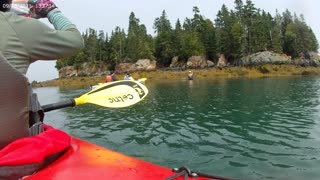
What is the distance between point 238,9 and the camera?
12144 cm

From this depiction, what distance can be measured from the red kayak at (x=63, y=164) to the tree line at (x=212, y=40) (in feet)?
333

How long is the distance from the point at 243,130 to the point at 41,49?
1166 cm

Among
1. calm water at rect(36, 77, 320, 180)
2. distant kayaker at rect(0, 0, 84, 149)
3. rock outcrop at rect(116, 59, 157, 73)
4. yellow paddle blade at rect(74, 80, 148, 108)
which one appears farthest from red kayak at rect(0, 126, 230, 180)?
rock outcrop at rect(116, 59, 157, 73)

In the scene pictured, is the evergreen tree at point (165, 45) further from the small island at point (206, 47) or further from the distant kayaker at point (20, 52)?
the distant kayaker at point (20, 52)

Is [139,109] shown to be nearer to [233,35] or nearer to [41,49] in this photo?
[41,49]

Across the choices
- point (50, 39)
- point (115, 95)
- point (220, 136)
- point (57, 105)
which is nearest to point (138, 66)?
point (220, 136)

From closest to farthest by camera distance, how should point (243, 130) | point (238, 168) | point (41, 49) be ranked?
point (41, 49)
point (238, 168)
point (243, 130)

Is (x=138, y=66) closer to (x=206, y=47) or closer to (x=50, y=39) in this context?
(x=206, y=47)

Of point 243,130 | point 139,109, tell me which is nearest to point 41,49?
point 243,130

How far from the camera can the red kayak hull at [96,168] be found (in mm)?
3225

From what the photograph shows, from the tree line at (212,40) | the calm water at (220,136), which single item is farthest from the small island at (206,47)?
the calm water at (220,136)

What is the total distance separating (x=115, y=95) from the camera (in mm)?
5512

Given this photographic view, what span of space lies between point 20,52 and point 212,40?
11326cm

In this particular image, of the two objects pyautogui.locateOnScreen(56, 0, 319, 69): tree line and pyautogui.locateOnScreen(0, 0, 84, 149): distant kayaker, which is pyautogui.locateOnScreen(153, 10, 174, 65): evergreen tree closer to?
pyautogui.locateOnScreen(56, 0, 319, 69): tree line
